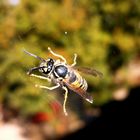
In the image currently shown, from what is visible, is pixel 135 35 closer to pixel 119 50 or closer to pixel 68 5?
pixel 119 50

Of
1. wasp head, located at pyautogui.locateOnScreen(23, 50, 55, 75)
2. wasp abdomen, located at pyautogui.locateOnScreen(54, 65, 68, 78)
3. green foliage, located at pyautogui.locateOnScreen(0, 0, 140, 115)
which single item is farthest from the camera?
green foliage, located at pyautogui.locateOnScreen(0, 0, 140, 115)

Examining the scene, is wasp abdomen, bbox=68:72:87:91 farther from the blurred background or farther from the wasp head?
the blurred background

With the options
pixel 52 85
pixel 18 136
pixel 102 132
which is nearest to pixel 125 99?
pixel 102 132

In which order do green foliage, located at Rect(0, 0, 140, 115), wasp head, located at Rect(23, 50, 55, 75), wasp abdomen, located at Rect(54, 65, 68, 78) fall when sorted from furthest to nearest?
green foliage, located at Rect(0, 0, 140, 115)
wasp abdomen, located at Rect(54, 65, 68, 78)
wasp head, located at Rect(23, 50, 55, 75)

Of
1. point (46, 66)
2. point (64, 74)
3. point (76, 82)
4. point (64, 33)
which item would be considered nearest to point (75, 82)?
point (76, 82)

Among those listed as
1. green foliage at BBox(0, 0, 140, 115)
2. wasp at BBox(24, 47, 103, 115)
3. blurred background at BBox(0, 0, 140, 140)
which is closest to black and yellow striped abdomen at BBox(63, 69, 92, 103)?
wasp at BBox(24, 47, 103, 115)

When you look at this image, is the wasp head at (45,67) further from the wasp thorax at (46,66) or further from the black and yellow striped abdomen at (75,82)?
the black and yellow striped abdomen at (75,82)

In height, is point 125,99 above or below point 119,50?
below

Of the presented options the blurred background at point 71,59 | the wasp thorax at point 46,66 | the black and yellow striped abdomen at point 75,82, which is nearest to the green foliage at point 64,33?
the blurred background at point 71,59
